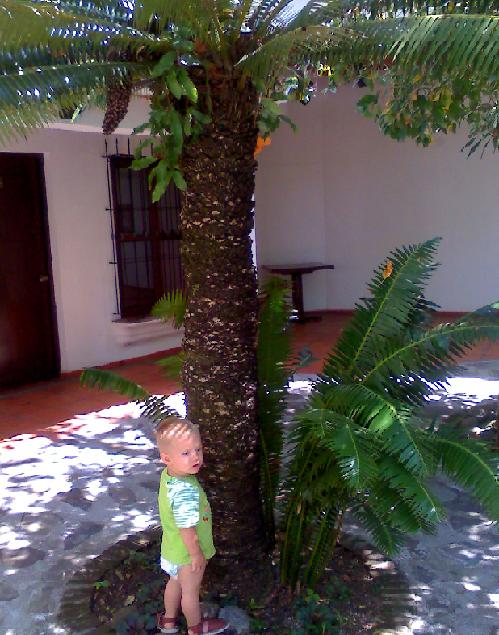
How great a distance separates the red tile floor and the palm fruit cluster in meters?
2.93

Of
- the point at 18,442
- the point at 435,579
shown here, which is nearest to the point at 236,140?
the point at 435,579

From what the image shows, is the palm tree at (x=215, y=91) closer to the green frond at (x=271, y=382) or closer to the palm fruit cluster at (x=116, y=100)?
the palm fruit cluster at (x=116, y=100)

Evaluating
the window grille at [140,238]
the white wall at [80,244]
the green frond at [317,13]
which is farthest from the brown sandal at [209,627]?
the window grille at [140,238]

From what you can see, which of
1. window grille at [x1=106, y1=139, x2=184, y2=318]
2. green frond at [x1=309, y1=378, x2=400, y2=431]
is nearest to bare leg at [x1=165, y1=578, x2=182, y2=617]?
green frond at [x1=309, y1=378, x2=400, y2=431]

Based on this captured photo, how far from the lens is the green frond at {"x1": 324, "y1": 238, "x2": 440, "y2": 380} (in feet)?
11.5

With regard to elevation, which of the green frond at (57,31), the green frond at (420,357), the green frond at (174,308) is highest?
the green frond at (57,31)

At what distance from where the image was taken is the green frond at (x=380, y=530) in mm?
3104

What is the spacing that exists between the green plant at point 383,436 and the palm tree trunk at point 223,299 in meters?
0.32

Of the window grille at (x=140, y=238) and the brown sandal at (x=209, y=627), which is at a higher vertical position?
the window grille at (x=140, y=238)

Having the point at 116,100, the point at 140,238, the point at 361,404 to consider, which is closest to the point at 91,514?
the point at 361,404

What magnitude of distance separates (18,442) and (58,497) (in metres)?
1.37

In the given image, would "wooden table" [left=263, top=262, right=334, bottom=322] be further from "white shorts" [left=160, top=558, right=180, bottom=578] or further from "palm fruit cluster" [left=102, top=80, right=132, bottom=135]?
"white shorts" [left=160, top=558, right=180, bottom=578]

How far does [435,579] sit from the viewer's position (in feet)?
12.1

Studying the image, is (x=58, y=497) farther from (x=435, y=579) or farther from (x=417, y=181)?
(x=417, y=181)
